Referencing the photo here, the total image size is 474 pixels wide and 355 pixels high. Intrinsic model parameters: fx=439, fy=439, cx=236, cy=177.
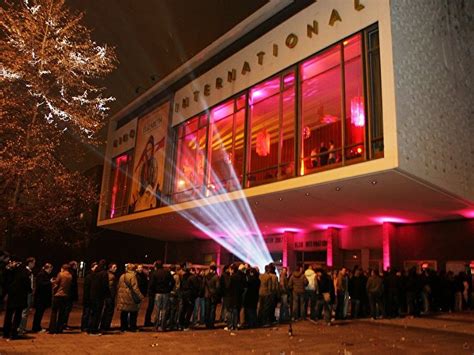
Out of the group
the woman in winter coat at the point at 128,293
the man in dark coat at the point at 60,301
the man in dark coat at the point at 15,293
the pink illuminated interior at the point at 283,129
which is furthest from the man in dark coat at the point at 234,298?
the pink illuminated interior at the point at 283,129

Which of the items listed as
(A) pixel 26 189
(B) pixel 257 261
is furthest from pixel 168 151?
(A) pixel 26 189

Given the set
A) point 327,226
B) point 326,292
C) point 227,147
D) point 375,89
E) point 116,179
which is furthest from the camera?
point 116,179

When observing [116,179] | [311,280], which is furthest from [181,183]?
[311,280]

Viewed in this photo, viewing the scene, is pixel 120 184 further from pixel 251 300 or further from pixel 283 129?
pixel 251 300

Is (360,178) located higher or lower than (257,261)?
higher

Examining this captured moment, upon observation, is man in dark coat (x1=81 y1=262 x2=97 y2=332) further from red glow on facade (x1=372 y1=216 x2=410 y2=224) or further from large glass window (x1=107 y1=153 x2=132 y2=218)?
large glass window (x1=107 y1=153 x2=132 y2=218)

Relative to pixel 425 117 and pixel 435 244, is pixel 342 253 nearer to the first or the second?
pixel 435 244

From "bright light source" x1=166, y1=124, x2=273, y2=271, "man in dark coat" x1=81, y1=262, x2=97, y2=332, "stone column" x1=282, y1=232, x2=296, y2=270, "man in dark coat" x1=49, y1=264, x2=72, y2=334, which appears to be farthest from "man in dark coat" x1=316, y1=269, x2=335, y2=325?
"stone column" x1=282, y1=232, x2=296, y2=270

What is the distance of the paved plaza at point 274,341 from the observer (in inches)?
316

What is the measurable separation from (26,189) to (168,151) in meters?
8.99

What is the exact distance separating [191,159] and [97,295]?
12329mm

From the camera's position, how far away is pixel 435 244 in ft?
54.0

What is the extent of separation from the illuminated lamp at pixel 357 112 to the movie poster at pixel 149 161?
39.3ft

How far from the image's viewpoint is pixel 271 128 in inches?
742
